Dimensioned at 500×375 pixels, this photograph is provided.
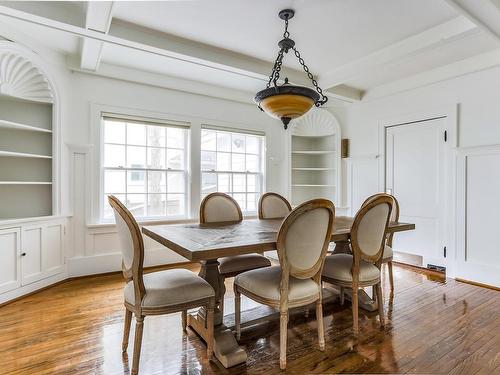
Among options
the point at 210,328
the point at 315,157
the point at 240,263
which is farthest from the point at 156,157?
the point at 315,157

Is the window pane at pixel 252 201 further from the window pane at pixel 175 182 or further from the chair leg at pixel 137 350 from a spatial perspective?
the chair leg at pixel 137 350

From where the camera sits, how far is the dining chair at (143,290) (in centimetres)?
172

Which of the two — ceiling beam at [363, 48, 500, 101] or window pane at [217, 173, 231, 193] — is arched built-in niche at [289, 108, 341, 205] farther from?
window pane at [217, 173, 231, 193]

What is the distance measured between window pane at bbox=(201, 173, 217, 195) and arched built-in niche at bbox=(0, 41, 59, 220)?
6.17 ft

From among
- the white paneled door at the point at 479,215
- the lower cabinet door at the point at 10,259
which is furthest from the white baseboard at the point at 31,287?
the white paneled door at the point at 479,215

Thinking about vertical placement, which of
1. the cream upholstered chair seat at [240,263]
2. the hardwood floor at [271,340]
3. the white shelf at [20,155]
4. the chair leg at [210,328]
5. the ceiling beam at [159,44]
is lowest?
the hardwood floor at [271,340]

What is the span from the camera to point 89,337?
2182 millimetres

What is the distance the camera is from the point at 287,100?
90.4 inches

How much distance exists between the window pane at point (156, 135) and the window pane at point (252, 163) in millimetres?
1422

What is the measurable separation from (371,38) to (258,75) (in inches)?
53.0

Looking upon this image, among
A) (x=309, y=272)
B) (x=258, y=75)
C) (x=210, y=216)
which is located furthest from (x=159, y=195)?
(x=309, y=272)

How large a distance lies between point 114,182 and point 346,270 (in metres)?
3.08

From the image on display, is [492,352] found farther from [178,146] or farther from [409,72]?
[178,146]

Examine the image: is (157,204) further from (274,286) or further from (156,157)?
(274,286)
